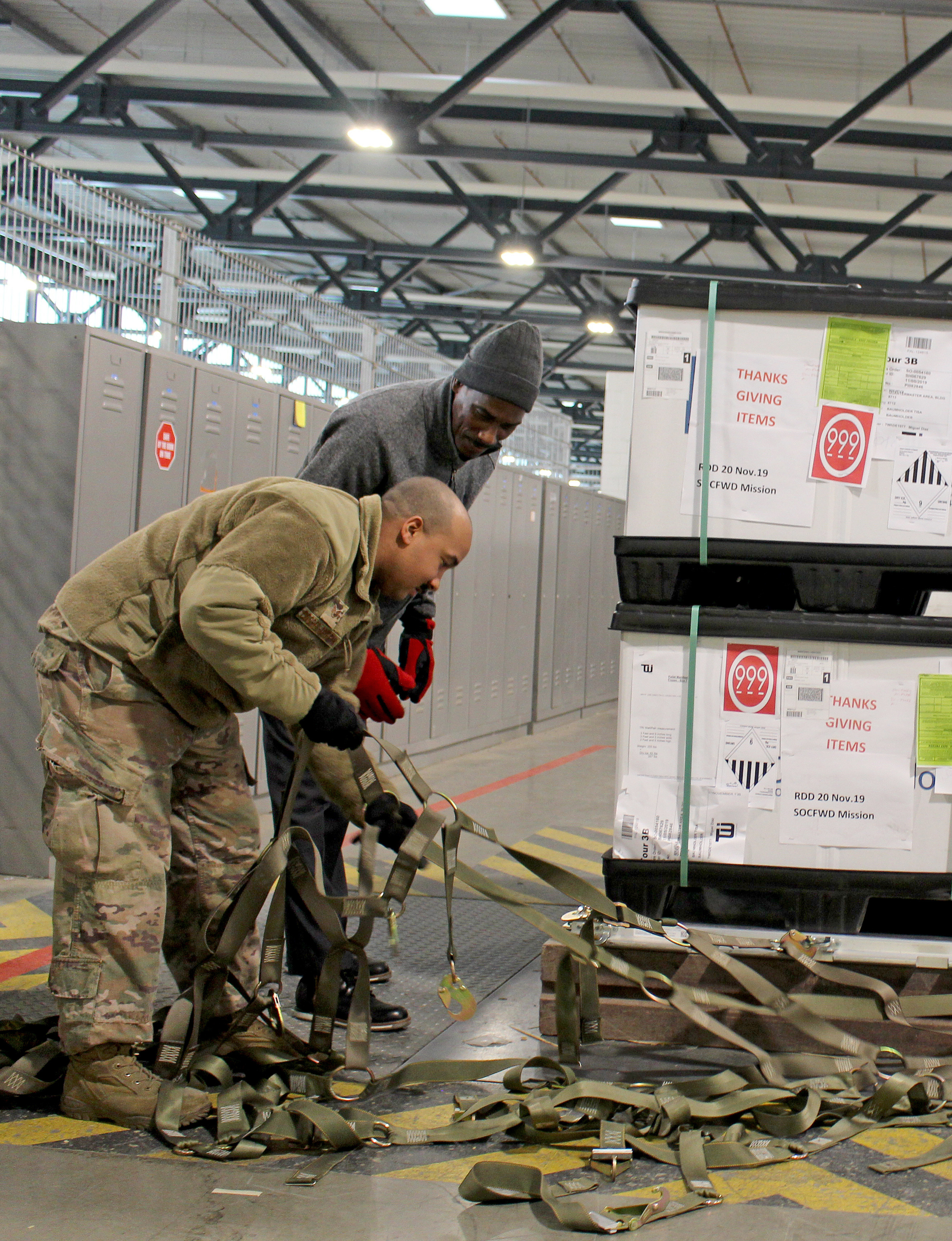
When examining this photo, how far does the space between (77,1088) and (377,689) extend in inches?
42.4

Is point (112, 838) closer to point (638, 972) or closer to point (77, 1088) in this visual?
point (77, 1088)

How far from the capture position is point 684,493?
284cm

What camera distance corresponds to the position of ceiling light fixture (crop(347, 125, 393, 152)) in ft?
30.2

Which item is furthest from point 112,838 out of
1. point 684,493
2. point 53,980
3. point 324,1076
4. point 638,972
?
point 684,493

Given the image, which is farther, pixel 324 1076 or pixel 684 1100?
pixel 324 1076

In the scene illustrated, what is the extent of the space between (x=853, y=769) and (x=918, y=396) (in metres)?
0.89

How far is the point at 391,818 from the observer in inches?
103

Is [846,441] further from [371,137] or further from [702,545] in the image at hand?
[371,137]

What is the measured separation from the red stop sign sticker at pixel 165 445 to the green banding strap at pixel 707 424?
2845 millimetres

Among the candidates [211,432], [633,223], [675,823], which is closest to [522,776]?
[211,432]

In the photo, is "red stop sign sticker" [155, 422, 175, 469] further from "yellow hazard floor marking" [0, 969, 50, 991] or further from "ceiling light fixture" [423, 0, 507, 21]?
"ceiling light fixture" [423, 0, 507, 21]

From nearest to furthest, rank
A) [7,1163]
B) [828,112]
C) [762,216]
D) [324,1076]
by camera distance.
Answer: [7,1163]
[324,1076]
[828,112]
[762,216]

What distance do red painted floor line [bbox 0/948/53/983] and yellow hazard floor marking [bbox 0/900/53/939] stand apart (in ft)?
Answer: 0.45

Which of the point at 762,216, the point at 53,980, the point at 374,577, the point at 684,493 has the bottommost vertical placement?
the point at 53,980
